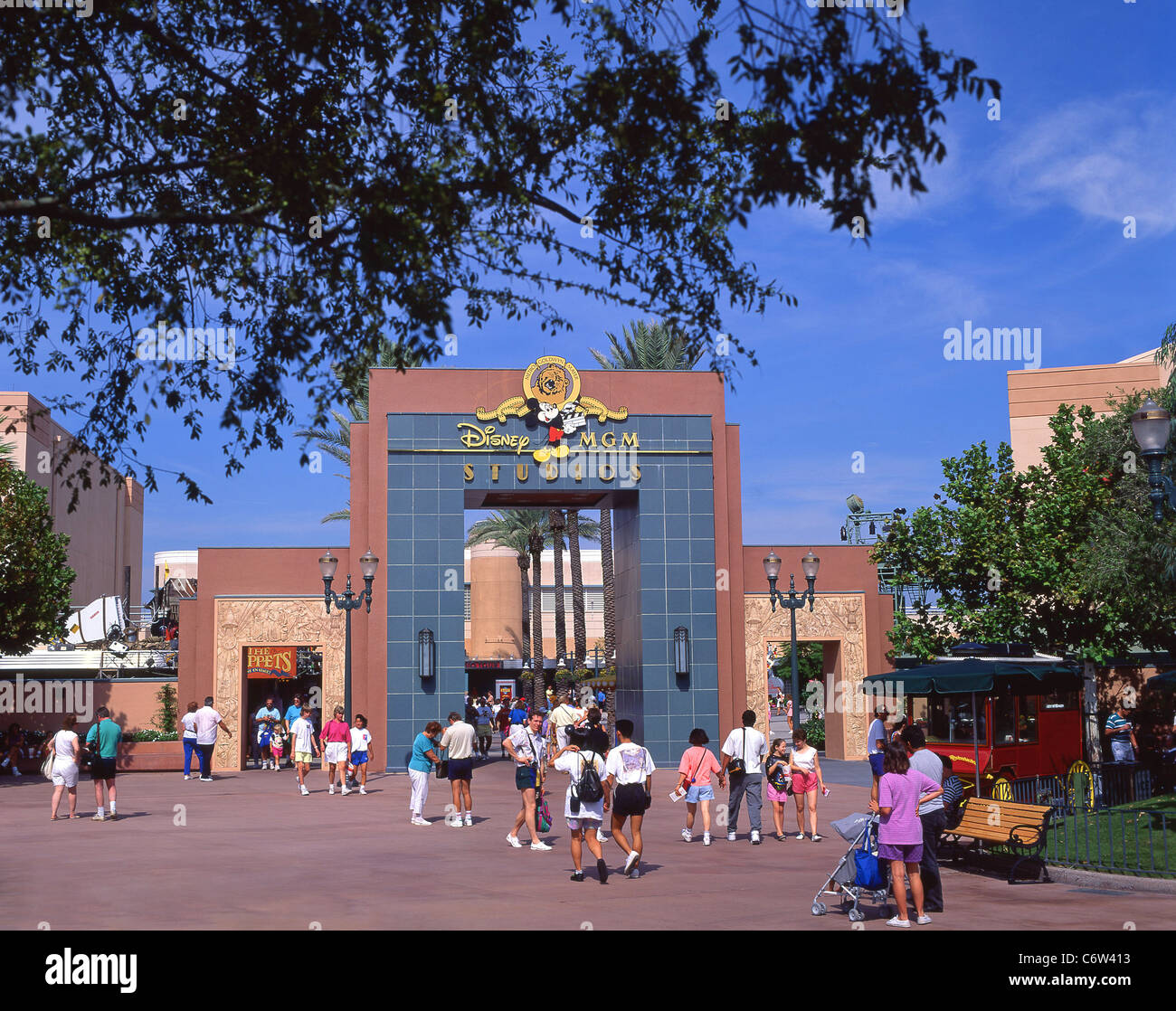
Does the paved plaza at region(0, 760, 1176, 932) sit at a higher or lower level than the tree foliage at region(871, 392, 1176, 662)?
lower

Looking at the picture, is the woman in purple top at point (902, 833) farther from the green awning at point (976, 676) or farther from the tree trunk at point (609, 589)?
the tree trunk at point (609, 589)

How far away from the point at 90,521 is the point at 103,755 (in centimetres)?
4816

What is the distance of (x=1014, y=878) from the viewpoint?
42.1 ft

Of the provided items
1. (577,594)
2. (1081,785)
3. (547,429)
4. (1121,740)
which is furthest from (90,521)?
(1081,785)

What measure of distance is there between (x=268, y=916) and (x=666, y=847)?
6542 millimetres

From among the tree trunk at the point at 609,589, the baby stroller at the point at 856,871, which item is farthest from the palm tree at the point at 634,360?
the baby stroller at the point at 856,871

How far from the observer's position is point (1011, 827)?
43.0ft

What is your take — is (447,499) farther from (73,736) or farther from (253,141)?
(253,141)

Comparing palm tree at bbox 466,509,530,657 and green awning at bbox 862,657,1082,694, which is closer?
green awning at bbox 862,657,1082,694

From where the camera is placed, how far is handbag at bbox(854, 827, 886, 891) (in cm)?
1038

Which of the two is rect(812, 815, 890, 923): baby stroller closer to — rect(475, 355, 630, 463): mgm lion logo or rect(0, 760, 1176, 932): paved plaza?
rect(0, 760, 1176, 932): paved plaza

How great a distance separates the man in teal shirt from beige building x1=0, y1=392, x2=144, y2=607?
30.3 m

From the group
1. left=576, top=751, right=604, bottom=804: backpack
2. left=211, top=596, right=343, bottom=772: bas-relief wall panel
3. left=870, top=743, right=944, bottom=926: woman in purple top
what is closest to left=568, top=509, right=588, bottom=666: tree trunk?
left=211, top=596, right=343, bottom=772: bas-relief wall panel
